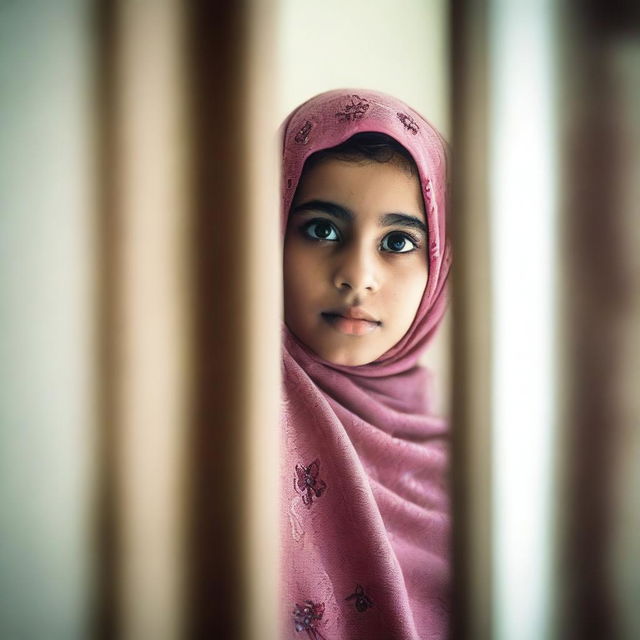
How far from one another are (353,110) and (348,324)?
0.73 feet

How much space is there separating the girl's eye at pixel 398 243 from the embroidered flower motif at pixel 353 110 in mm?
127

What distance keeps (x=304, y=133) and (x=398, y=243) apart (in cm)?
15

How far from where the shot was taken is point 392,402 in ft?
2.21

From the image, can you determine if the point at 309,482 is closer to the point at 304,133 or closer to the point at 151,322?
the point at 151,322

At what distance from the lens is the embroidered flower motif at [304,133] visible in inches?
24.5

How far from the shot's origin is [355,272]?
63 centimetres

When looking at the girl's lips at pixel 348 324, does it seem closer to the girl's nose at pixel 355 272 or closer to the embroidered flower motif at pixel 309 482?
the girl's nose at pixel 355 272

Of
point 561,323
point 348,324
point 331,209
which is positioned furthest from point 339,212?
point 561,323

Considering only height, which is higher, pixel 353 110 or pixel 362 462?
pixel 353 110

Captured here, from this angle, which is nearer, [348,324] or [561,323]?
[348,324]

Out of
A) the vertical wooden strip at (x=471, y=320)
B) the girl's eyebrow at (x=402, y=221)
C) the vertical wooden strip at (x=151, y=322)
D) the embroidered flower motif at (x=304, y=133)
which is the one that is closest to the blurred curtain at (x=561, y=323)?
the vertical wooden strip at (x=471, y=320)

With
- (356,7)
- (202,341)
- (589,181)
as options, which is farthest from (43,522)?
(589,181)

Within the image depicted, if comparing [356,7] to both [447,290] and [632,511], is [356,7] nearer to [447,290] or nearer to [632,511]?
[447,290]

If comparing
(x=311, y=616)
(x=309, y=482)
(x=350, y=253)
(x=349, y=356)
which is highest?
(x=350, y=253)
